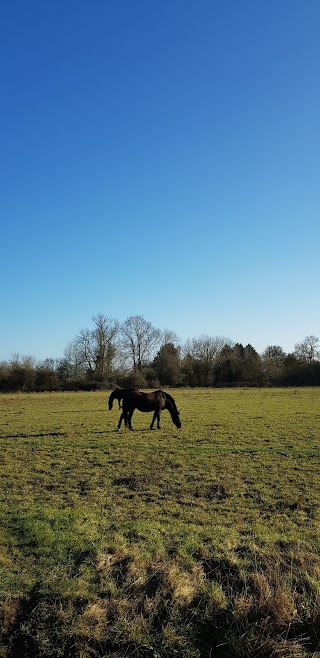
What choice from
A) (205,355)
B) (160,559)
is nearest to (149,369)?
(205,355)

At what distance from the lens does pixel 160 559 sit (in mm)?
5328

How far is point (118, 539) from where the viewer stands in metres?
6.14

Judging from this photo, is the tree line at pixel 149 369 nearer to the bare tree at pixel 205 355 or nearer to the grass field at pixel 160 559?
the bare tree at pixel 205 355

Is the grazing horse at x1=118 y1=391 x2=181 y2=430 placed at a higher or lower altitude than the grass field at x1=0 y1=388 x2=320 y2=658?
higher

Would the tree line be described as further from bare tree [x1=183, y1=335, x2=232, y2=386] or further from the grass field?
the grass field

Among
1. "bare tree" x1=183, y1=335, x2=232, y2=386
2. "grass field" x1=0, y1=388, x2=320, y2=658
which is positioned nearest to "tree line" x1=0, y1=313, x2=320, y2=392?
"bare tree" x1=183, y1=335, x2=232, y2=386

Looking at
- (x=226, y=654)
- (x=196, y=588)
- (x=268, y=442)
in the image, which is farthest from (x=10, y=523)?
(x=268, y=442)

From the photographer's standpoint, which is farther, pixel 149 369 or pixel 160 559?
pixel 149 369

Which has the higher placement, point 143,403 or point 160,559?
point 143,403

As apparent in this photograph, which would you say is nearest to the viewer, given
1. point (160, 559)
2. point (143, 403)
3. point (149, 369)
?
point (160, 559)

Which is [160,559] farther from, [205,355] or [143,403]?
[205,355]

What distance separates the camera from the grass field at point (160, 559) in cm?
415

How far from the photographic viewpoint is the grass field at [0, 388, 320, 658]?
4.15 meters

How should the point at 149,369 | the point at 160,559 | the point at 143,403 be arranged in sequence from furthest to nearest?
the point at 149,369
the point at 143,403
the point at 160,559
